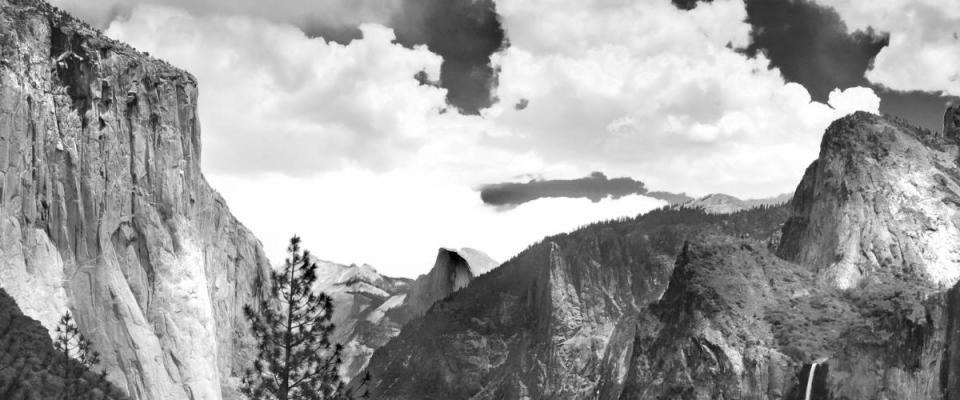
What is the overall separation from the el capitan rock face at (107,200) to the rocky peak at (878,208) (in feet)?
228

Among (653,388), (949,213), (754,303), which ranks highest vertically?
(949,213)

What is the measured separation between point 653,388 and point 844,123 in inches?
1364

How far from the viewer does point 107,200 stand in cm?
12025

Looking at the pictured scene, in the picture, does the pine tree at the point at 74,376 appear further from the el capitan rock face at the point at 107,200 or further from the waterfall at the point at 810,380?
the waterfall at the point at 810,380

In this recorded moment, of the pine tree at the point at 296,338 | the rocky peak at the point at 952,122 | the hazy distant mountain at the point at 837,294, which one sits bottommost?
the pine tree at the point at 296,338

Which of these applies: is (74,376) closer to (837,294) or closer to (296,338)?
(296,338)

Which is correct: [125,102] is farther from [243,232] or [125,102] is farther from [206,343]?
[243,232]

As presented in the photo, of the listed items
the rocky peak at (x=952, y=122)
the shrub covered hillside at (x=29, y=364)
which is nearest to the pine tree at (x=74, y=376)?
the shrub covered hillside at (x=29, y=364)

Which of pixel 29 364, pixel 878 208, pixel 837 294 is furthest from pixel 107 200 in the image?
pixel 878 208

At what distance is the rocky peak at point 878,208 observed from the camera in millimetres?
92125

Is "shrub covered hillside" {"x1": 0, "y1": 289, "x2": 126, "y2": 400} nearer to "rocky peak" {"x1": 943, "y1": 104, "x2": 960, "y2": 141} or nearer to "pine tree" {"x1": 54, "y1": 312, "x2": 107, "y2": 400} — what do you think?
"pine tree" {"x1": 54, "y1": 312, "x2": 107, "y2": 400}

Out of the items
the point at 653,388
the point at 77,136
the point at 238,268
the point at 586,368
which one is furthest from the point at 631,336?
the point at 77,136

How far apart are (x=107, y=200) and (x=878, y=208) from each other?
8175 centimetres

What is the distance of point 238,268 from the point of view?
16525 centimetres
